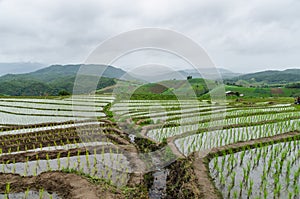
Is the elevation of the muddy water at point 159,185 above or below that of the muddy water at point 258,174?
below

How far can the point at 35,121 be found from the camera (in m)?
14.2

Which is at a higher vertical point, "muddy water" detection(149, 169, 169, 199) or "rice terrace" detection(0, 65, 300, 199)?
"rice terrace" detection(0, 65, 300, 199)

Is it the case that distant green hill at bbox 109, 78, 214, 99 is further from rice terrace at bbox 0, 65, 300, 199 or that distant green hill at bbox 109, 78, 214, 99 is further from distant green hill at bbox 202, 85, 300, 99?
rice terrace at bbox 0, 65, 300, 199

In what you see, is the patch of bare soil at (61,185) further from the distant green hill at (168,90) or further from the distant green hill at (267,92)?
the distant green hill at (267,92)

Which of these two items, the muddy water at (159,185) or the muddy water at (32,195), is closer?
the muddy water at (32,195)

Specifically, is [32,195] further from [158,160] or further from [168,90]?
[168,90]

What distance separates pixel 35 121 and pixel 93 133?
206 inches

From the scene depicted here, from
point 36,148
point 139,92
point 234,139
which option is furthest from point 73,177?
point 139,92

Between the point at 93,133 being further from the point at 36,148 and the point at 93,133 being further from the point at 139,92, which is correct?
the point at 139,92

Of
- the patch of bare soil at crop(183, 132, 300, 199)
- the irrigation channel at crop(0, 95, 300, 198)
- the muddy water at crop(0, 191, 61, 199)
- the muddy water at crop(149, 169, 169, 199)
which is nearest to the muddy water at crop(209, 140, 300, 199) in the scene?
the irrigation channel at crop(0, 95, 300, 198)

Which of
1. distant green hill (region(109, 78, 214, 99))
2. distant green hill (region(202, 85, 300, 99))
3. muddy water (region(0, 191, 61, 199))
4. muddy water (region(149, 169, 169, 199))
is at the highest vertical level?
distant green hill (region(109, 78, 214, 99))

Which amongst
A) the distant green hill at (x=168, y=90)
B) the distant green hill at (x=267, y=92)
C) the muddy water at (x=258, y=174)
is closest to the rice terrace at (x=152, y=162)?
the muddy water at (x=258, y=174)

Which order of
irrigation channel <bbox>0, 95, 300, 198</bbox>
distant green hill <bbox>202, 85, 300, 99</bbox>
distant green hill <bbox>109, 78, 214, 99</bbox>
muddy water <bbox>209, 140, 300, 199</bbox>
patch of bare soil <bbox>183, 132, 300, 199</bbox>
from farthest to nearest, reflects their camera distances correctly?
distant green hill <bbox>202, 85, 300, 99</bbox> < distant green hill <bbox>109, 78, 214, 99</bbox> < irrigation channel <bbox>0, 95, 300, 198</bbox> < patch of bare soil <bbox>183, 132, 300, 199</bbox> < muddy water <bbox>209, 140, 300, 199</bbox>

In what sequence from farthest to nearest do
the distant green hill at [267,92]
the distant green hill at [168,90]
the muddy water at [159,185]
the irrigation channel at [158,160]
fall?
the distant green hill at [267,92]
the distant green hill at [168,90]
the muddy water at [159,185]
the irrigation channel at [158,160]
